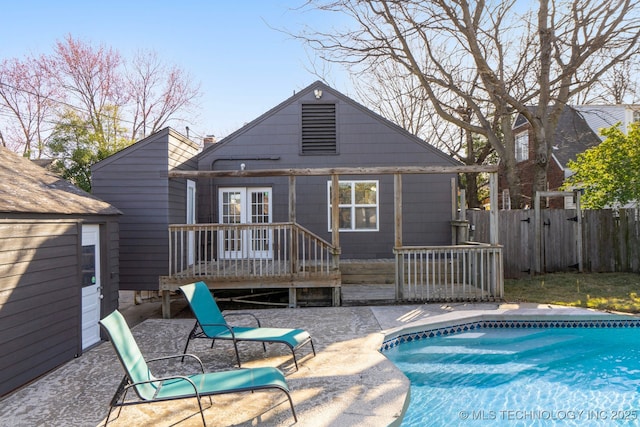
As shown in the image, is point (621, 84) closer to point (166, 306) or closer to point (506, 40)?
point (506, 40)

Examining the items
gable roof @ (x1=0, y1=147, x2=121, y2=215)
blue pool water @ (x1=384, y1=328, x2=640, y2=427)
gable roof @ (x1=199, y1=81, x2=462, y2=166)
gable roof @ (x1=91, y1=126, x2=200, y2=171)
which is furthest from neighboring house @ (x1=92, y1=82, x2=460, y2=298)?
blue pool water @ (x1=384, y1=328, x2=640, y2=427)

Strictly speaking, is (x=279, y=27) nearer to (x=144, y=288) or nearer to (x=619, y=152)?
(x=144, y=288)

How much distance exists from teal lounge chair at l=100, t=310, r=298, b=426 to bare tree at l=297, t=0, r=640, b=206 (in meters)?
9.98

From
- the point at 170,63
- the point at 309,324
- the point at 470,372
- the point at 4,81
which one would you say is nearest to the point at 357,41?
the point at 309,324

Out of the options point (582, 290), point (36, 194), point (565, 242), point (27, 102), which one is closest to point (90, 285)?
point (36, 194)

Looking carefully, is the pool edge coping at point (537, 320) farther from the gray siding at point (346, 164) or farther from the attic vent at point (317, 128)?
the attic vent at point (317, 128)

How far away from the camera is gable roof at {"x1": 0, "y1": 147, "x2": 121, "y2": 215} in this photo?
16.3 feet

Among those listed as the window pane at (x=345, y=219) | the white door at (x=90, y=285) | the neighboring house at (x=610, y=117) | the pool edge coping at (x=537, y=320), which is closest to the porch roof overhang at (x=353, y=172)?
the pool edge coping at (x=537, y=320)

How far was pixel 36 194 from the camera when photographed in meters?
5.63

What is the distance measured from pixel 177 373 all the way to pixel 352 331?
268 cm

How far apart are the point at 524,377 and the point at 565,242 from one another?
7392mm

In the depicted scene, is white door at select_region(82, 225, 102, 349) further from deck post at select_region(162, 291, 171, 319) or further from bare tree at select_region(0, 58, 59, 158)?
bare tree at select_region(0, 58, 59, 158)

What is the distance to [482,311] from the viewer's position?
737 centimetres

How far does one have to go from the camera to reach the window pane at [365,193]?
36.6 ft
